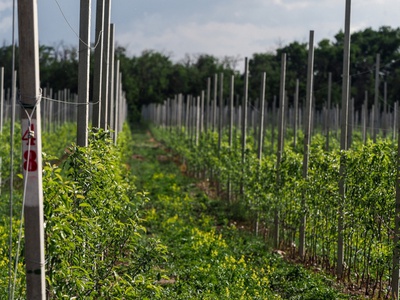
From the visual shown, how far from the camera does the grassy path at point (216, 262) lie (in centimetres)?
916

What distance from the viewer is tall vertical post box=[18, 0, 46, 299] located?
16.1ft

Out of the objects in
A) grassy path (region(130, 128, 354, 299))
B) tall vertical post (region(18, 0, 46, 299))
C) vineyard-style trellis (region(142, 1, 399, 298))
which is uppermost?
tall vertical post (region(18, 0, 46, 299))

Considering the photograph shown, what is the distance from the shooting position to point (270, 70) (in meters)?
61.2

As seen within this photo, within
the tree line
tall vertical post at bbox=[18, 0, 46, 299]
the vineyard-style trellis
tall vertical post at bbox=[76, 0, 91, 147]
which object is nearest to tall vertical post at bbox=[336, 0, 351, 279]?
the vineyard-style trellis

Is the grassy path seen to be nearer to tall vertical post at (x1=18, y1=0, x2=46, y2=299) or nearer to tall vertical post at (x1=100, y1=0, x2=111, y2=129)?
tall vertical post at (x1=18, y1=0, x2=46, y2=299)

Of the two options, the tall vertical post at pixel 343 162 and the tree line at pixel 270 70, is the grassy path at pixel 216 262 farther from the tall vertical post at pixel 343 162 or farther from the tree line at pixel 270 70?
the tree line at pixel 270 70

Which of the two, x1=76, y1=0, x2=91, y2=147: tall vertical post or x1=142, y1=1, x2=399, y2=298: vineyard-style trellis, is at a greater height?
x1=76, y1=0, x2=91, y2=147: tall vertical post

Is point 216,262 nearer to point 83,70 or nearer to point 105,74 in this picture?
point 105,74

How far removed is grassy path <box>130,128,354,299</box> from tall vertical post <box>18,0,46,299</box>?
180 cm

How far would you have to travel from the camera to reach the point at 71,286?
598 cm

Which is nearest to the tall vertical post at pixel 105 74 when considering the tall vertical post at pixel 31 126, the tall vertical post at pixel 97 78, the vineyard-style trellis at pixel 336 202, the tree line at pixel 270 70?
the tall vertical post at pixel 97 78

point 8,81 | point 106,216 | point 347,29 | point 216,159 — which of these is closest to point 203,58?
point 8,81

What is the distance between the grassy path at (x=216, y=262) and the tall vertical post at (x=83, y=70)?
1695 mm

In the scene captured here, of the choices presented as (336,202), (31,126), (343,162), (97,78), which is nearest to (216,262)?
(336,202)
